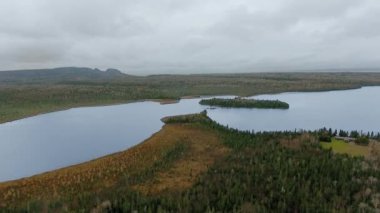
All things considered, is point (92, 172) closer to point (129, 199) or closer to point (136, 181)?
point (136, 181)

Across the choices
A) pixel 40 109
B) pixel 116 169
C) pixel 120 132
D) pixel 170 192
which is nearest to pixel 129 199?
pixel 170 192

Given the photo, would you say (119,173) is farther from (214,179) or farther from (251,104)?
(251,104)

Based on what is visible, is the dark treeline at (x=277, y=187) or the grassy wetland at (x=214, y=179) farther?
the grassy wetland at (x=214, y=179)

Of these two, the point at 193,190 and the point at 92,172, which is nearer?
the point at 193,190

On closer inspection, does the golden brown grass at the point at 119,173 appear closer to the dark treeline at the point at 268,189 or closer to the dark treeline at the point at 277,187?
the dark treeline at the point at 268,189

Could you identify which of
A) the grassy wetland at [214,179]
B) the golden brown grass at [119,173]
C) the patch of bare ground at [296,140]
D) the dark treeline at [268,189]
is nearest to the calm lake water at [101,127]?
the golden brown grass at [119,173]

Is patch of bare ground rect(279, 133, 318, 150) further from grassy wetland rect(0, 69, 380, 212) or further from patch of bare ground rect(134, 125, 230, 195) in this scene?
patch of bare ground rect(134, 125, 230, 195)
